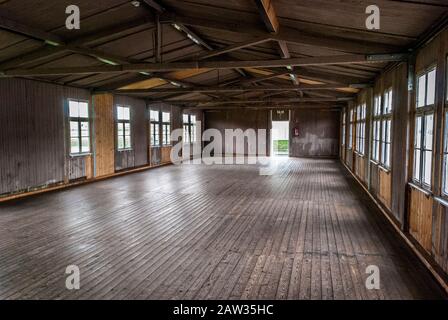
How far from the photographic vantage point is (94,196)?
28.2 feet

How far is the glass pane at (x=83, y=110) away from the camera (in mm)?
10816

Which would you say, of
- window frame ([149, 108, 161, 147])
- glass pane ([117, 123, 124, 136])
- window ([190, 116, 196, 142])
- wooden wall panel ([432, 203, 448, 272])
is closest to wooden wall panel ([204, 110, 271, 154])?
window ([190, 116, 196, 142])

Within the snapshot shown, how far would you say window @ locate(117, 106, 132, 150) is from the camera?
12930 millimetres

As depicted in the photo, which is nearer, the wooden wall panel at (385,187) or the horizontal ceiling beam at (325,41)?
the horizontal ceiling beam at (325,41)

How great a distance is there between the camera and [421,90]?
5.15 meters

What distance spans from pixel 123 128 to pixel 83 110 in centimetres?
237

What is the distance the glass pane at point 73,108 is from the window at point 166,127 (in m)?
6.25

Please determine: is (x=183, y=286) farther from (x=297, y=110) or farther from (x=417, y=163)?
(x=297, y=110)

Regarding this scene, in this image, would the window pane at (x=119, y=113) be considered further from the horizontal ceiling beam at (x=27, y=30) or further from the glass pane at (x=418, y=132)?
the glass pane at (x=418, y=132)

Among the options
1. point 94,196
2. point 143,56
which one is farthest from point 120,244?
point 143,56

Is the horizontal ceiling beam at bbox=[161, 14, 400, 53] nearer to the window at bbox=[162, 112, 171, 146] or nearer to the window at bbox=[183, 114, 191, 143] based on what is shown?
the window at bbox=[162, 112, 171, 146]

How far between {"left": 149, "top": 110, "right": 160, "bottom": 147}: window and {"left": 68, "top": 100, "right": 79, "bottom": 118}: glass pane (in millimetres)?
4835

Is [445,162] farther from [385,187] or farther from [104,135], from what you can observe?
[104,135]

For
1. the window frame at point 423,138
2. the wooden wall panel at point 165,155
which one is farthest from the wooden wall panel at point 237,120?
the window frame at point 423,138
